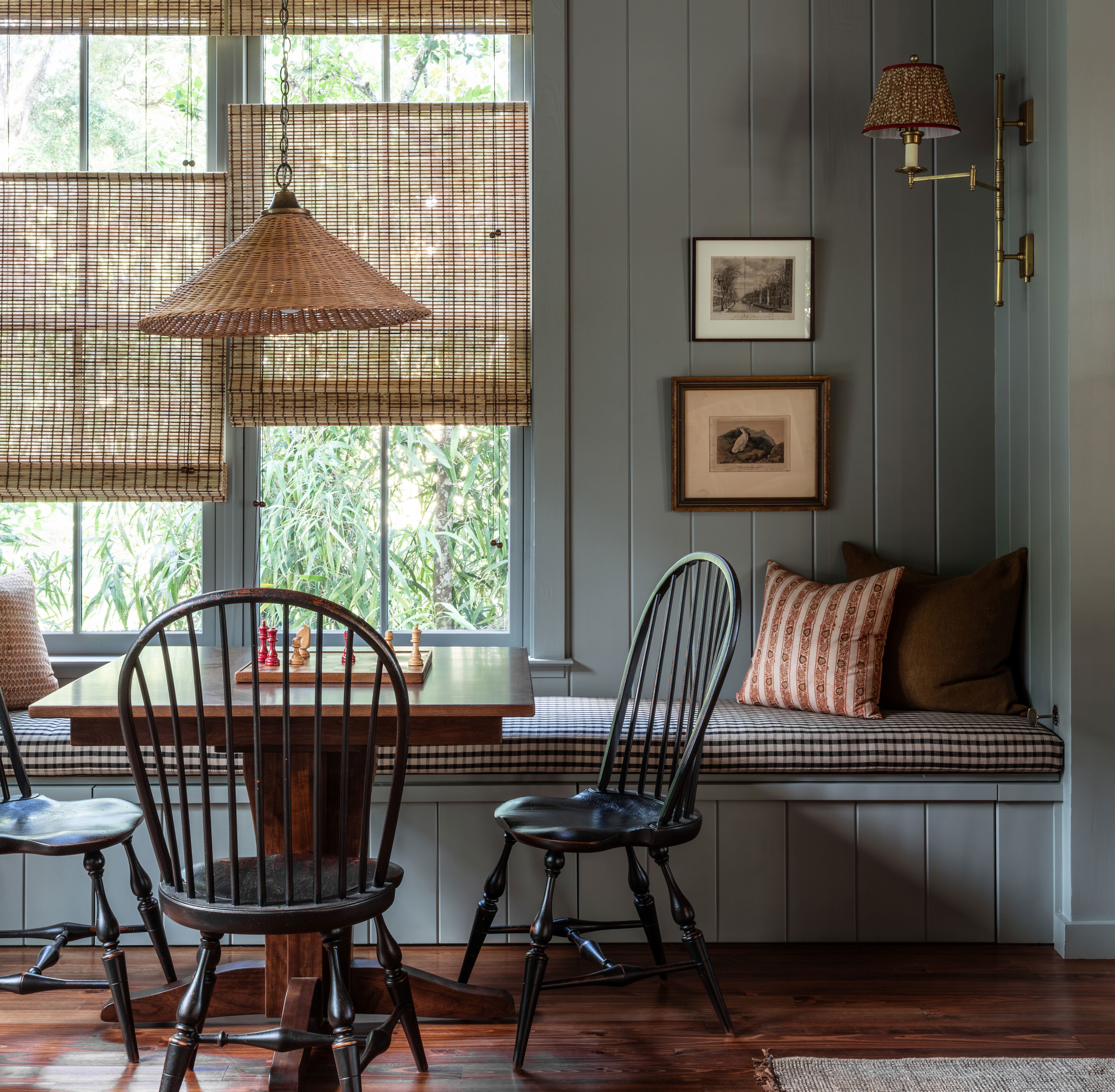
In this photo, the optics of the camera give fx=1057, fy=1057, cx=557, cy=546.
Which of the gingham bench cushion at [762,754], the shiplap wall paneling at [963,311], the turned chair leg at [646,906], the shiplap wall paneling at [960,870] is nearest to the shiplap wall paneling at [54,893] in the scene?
the gingham bench cushion at [762,754]

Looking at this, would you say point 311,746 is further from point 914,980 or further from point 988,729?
point 988,729

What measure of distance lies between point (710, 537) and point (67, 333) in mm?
2057

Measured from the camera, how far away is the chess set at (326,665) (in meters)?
2.14

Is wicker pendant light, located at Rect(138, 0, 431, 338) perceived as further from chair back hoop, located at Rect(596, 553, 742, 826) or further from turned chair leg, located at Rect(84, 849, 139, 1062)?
turned chair leg, located at Rect(84, 849, 139, 1062)

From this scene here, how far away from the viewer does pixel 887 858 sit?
2.71m

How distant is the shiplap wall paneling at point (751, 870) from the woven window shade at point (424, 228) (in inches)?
52.0

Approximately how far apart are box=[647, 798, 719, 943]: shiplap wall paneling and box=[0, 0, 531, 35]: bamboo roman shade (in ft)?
7.86

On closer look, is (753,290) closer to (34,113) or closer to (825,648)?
(825,648)

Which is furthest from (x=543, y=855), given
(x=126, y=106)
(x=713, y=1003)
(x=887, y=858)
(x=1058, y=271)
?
(x=126, y=106)

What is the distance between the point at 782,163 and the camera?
3.18 meters

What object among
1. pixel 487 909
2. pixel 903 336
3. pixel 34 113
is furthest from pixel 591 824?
pixel 34 113

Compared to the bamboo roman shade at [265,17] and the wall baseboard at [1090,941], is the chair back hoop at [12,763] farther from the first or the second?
the wall baseboard at [1090,941]

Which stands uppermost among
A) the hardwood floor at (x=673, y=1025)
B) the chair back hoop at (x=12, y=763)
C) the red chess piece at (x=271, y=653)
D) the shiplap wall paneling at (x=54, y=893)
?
the red chess piece at (x=271, y=653)

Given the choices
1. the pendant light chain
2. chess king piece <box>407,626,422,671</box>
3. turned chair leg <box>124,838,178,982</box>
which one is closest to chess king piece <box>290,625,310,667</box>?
chess king piece <box>407,626,422,671</box>
